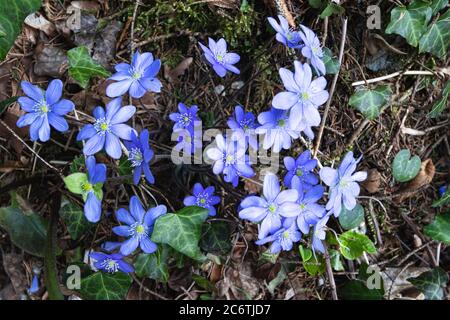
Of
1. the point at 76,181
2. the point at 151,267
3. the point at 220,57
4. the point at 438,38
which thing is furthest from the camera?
the point at 438,38

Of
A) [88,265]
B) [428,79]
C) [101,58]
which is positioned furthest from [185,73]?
[428,79]

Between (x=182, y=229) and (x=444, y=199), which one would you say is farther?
(x=444, y=199)

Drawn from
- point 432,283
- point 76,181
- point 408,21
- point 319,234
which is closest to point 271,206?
point 319,234

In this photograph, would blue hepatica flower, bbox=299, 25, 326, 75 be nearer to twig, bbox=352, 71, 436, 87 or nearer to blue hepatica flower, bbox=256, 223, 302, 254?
twig, bbox=352, 71, 436, 87

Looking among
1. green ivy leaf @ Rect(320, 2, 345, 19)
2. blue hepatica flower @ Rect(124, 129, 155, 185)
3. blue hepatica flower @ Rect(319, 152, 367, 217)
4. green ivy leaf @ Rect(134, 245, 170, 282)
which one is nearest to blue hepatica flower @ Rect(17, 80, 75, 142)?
blue hepatica flower @ Rect(124, 129, 155, 185)

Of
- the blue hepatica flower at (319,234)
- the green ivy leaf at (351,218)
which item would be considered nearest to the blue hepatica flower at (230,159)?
the blue hepatica flower at (319,234)

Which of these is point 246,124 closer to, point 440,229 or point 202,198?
point 202,198

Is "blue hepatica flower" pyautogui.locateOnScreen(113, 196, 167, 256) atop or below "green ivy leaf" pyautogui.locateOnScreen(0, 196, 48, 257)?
atop
